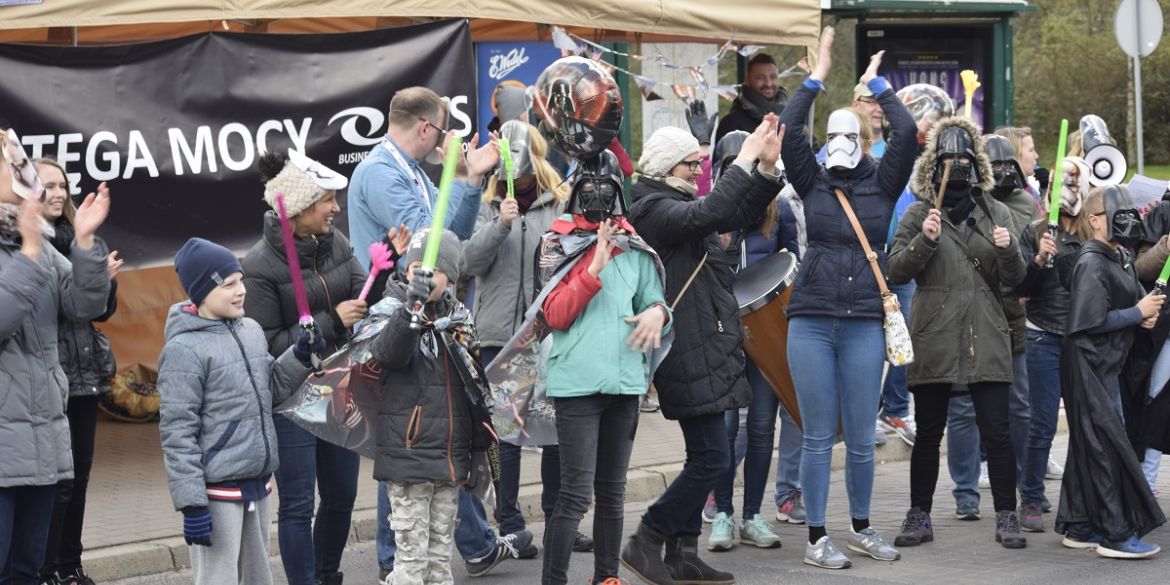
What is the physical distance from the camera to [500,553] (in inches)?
279

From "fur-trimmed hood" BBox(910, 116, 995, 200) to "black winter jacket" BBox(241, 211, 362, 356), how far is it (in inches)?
107

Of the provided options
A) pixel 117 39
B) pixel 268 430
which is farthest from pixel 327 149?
pixel 268 430

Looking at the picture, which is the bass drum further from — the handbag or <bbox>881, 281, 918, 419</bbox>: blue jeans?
<bbox>881, 281, 918, 419</bbox>: blue jeans

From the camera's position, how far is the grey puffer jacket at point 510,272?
24.0 ft

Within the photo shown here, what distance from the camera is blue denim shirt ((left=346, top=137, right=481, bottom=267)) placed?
6652 mm

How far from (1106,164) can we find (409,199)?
3.91m

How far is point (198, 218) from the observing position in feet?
29.7

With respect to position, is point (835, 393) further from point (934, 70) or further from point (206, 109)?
point (934, 70)

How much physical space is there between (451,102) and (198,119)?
1448 millimetres

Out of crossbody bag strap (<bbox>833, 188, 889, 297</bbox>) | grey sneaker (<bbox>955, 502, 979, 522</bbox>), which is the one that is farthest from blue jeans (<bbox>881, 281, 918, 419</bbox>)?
crossbody bag strap (<bbox>833, 188, 889, 297</bbox>)

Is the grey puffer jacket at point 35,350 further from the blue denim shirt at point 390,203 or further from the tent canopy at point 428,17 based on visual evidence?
the tent canopy at point 428,17

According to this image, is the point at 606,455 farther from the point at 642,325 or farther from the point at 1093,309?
the point at 1093,309

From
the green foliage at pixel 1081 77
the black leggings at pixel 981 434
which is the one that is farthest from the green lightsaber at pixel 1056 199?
the green foliage at pixel 1081 77

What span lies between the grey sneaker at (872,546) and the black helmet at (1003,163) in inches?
75.4
